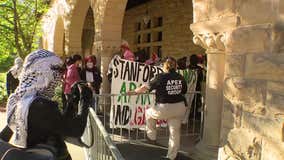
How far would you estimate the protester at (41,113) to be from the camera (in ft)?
7.10

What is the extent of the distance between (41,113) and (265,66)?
187cm

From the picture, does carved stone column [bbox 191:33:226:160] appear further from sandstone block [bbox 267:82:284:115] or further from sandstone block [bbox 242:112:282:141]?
sandstone block [bbox 267:82:284:115]

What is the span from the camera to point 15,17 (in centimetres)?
1319

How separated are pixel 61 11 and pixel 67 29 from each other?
5.50 feet

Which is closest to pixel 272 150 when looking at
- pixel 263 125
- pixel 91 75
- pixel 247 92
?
pixel 263 125

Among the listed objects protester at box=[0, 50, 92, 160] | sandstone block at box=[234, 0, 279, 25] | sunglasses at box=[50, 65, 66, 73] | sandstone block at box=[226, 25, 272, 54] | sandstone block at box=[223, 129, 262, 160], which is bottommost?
sandstone block at box=[223, 129, 262, 160]

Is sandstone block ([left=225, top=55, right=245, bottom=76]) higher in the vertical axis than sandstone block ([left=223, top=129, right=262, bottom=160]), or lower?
higher

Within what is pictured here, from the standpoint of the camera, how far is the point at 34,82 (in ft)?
7.57

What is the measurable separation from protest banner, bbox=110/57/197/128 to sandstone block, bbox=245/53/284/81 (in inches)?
122

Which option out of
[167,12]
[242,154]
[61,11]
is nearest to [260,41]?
[242,154]

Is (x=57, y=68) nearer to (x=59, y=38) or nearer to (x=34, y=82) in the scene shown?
(x=34, y=82)

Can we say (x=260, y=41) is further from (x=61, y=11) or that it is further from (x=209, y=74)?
(x=61, y=11)

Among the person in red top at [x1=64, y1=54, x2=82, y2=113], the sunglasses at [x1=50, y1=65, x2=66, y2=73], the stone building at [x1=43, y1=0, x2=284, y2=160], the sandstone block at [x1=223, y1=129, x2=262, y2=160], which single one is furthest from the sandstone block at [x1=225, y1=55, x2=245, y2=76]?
the person in red top at [x1=64, y1=54, x2=82, y2=113]

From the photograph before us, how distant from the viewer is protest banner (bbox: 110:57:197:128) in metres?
6.14
